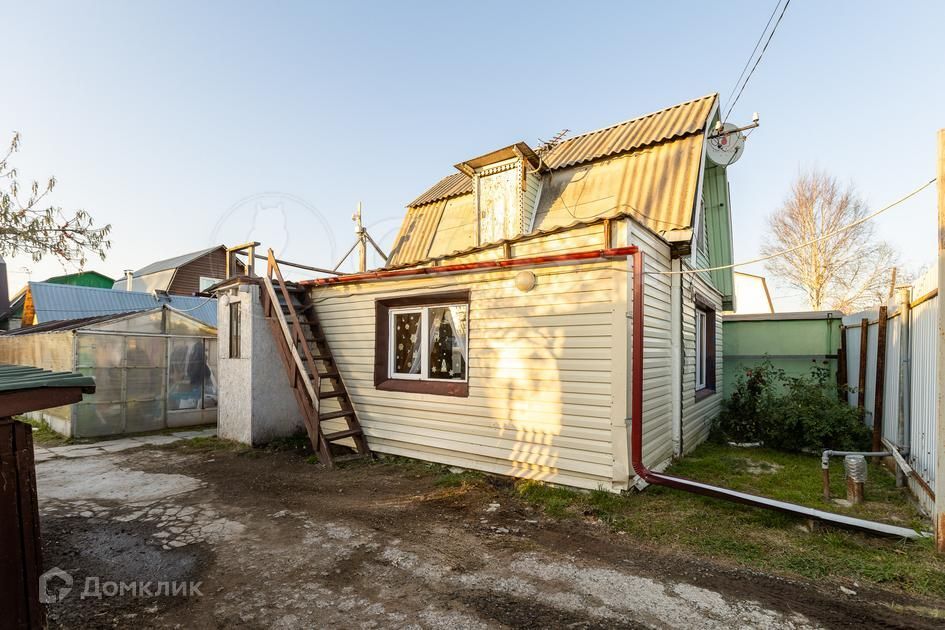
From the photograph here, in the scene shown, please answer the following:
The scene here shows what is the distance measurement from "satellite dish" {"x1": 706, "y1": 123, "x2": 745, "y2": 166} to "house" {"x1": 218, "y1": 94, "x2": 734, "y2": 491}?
0.20 m

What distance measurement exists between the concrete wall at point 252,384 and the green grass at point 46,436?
3.31 m

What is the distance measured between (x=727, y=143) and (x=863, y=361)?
468 cm

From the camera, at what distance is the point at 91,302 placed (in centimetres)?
1934

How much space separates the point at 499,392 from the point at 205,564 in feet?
11.9

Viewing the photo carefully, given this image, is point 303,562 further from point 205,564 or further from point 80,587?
point 80,587

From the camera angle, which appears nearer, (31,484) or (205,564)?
(31,484)

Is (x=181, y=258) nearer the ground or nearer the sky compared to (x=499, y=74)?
nearer the ground

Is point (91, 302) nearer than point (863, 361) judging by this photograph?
No

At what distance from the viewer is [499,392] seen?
594 cm

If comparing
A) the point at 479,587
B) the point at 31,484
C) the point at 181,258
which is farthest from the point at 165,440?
the point at 181,258

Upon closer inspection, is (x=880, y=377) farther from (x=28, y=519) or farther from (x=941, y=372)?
(x=28, y=519)

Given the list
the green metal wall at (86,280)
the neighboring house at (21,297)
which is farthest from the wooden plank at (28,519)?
the green metal wall at (86,280)

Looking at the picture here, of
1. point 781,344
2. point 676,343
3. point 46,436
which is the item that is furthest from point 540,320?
point 46,436

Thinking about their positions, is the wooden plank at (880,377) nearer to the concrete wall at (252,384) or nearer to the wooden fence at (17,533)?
the wooden fence at (17,533)
